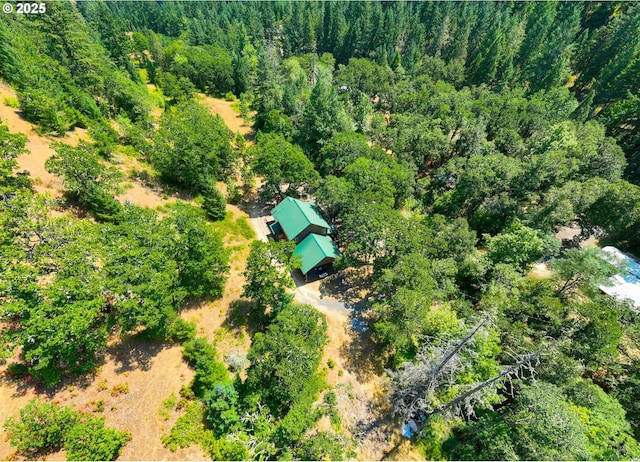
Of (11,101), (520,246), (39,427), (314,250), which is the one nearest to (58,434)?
(39,427)

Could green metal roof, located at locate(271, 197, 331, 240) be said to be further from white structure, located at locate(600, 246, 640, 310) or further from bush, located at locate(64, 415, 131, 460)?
white structure, located at locate(600, 246, 640, 310)

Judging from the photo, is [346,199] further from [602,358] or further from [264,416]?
[602,358]

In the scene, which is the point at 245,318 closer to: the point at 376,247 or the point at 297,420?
the point at 297,420

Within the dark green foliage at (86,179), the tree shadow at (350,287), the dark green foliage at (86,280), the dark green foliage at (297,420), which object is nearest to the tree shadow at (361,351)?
the tree shadow at (350,287)

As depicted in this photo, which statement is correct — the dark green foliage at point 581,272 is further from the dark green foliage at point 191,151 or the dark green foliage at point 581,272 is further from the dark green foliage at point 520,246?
the dark green foliage at point 191,151

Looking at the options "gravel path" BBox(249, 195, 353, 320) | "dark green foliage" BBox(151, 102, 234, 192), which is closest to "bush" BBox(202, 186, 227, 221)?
"dark green foliage" BBox(151, 102, 234, 192)

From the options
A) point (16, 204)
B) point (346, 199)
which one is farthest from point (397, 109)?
point (16, 204)

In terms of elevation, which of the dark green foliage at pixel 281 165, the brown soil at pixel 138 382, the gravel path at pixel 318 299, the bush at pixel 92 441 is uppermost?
the dark green foliage at pixel 281 165
